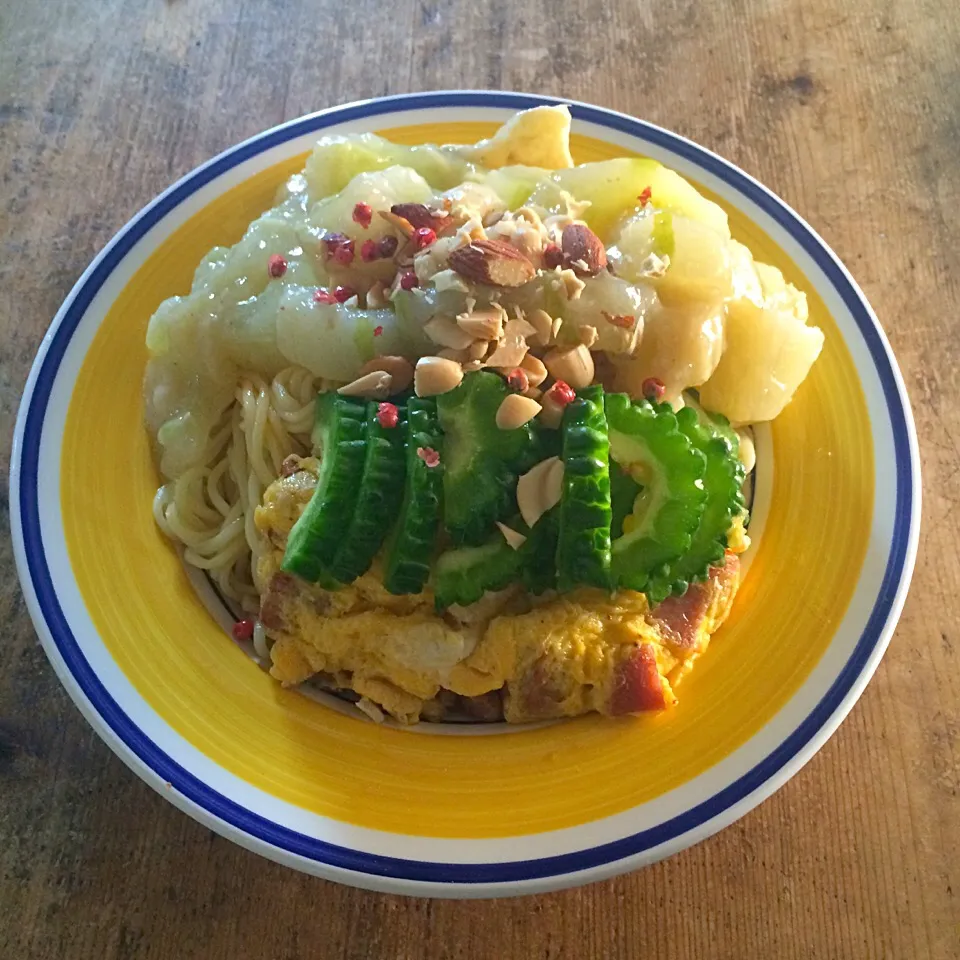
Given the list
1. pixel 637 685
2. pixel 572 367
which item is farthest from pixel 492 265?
pixel 637 685

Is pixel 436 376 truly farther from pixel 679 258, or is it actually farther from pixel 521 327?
pixel 679 258

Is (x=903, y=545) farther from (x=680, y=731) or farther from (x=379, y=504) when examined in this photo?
(x=379, y=504)

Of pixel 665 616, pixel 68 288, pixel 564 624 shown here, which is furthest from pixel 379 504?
pixel 68 288

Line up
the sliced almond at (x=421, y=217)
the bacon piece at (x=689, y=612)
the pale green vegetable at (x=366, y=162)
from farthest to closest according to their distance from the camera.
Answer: the pale green vegetable at (x=366, y=162)
the sliced almond at (x=421, y=217)
the bacon piece at (x=689, y=612)

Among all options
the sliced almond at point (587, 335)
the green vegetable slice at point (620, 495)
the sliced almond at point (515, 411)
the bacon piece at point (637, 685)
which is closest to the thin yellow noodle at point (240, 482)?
the sliced almond at point (515, 411)

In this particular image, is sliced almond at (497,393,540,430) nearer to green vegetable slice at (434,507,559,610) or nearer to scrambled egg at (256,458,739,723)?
green vegetable slice at (434,507,559,610)

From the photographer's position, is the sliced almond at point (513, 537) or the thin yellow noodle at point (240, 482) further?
the thin yellow noodle at point (240, 482)

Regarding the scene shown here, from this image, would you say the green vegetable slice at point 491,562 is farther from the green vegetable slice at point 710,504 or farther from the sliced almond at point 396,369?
the sliced almond at point 396,369
